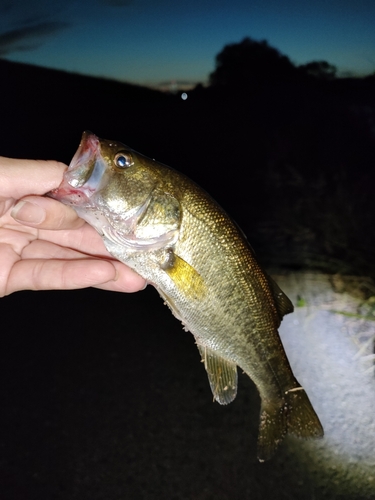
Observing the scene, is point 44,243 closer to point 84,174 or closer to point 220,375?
point 84,174

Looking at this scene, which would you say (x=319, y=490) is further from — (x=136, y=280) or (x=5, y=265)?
(x=5, y=265)

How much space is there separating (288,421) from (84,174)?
1.79 meters

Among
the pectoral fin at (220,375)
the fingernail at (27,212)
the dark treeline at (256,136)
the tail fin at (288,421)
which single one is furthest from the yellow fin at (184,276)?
the dark treeline at (256,136)

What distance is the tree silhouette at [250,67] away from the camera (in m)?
12.8

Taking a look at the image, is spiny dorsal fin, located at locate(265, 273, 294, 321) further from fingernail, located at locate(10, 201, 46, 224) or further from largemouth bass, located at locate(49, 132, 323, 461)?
fingernail, located at locate(10, 201, 46, 224)

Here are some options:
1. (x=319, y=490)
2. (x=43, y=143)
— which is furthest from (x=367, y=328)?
(x=43, y=143)

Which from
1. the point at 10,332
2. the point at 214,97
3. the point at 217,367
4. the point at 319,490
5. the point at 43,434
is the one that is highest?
the point at 214,97

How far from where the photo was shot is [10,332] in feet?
15.3

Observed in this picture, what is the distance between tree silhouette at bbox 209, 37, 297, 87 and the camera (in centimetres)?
→ 1282

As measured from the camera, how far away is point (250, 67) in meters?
13.5

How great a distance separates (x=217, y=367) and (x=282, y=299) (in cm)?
53

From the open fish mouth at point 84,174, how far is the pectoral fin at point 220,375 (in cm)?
104

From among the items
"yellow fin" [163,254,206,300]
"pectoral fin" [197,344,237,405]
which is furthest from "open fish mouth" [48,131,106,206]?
"pectoral fin" [197,344,237,405]

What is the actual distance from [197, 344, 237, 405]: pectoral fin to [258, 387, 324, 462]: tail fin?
278 mm
